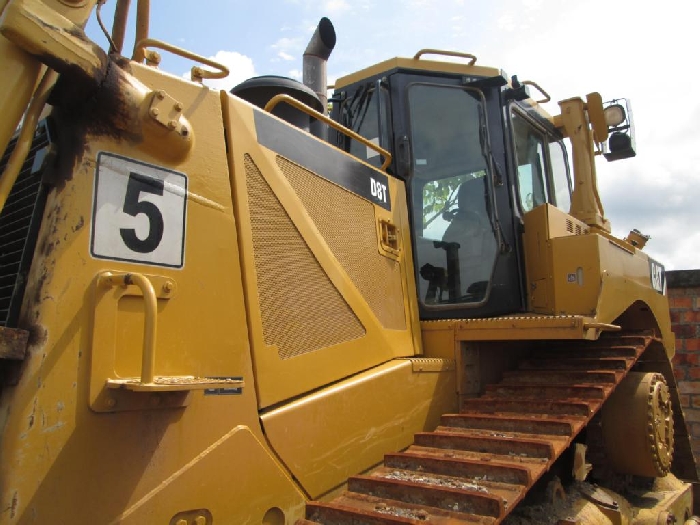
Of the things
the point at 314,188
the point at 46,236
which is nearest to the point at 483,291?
the point at 314,188

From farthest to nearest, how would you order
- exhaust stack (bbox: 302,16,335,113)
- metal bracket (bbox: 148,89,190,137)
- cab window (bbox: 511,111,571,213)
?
exhaust stack (bbox: 302,16,335,113) → cab window (bbox: 511,111,571,213) → metal bracket (bbox: 148,89,190,137)

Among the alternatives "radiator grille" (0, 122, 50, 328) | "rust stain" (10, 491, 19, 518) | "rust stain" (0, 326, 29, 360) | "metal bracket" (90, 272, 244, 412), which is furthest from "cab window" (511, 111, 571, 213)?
"rust stain" (10, 491, 19, 518)

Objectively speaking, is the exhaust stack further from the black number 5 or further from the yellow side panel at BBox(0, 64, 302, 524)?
the black number 5

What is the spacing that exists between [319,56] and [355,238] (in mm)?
1759

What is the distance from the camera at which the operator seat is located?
3424 mm

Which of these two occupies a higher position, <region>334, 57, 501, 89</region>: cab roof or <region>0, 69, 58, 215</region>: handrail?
<region>334, 57, 501, 89</region>: cab roof

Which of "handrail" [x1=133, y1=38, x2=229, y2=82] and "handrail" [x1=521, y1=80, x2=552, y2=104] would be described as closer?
"handrail" [x1=133, y1=38, x2=229, y2=82]

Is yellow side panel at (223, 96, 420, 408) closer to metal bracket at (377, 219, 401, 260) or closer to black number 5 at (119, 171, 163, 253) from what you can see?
metal bracket at (377, 219, 401, 260)

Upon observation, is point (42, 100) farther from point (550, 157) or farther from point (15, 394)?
point (550, 157)

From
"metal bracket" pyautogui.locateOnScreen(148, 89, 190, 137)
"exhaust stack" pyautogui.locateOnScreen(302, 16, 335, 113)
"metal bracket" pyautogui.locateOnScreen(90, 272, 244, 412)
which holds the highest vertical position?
"exhaust stack" pyautogui.locateOnScreen(302, 16, 335, 113)

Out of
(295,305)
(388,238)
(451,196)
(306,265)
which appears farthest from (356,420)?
(451,196)

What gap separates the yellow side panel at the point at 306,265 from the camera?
7.37ft

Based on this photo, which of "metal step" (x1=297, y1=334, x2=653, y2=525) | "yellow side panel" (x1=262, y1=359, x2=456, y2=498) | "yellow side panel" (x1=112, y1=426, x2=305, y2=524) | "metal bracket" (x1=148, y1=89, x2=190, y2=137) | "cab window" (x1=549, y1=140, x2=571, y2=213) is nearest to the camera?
"yellow side panel" (x1=112, y1=426, x2=305, y2=524)

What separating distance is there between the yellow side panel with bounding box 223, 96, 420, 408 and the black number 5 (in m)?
0.33
